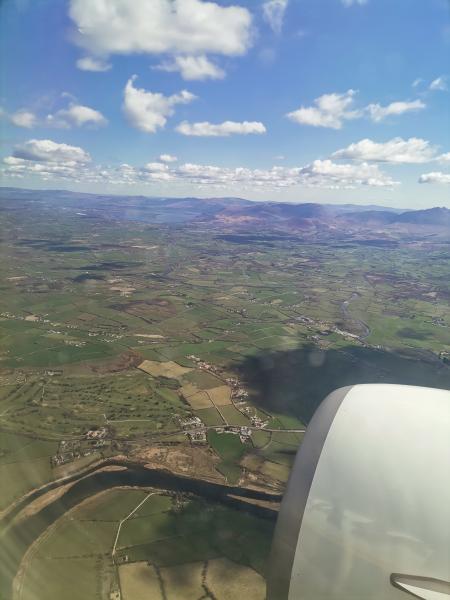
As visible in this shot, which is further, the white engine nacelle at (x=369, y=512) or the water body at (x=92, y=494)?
the water body at (x=92, y=494)

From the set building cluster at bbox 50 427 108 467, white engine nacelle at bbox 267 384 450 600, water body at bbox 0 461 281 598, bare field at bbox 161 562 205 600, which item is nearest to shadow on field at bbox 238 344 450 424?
water body at bbox 0 461 281 598

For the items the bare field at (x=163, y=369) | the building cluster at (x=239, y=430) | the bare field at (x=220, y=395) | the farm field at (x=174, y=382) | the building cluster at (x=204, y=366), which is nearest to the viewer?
the farm field at (x=174, y=382)

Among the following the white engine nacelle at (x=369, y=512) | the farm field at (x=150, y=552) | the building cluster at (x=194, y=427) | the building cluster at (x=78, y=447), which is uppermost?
the white engine nacelle at (x=369, y=512)

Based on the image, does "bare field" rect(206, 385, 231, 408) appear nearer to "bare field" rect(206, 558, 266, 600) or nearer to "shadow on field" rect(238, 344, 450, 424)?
"shadow on field" rect(238, 344, 450, 424)

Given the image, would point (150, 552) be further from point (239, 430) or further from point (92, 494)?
point (239, 430)

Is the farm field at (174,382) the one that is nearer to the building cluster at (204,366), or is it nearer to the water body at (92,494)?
the building cluster at (204,366)

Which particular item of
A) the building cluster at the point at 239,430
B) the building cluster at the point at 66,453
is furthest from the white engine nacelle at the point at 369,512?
the building cluster at the point at 239,430

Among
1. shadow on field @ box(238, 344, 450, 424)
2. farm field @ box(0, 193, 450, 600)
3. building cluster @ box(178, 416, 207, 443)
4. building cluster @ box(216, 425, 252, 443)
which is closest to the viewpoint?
farm field @ box(0, 193, 450, 600)

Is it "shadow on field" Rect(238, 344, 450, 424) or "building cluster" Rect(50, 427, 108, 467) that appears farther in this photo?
"shadow on field" Rect(238, 344, 450, 424)
